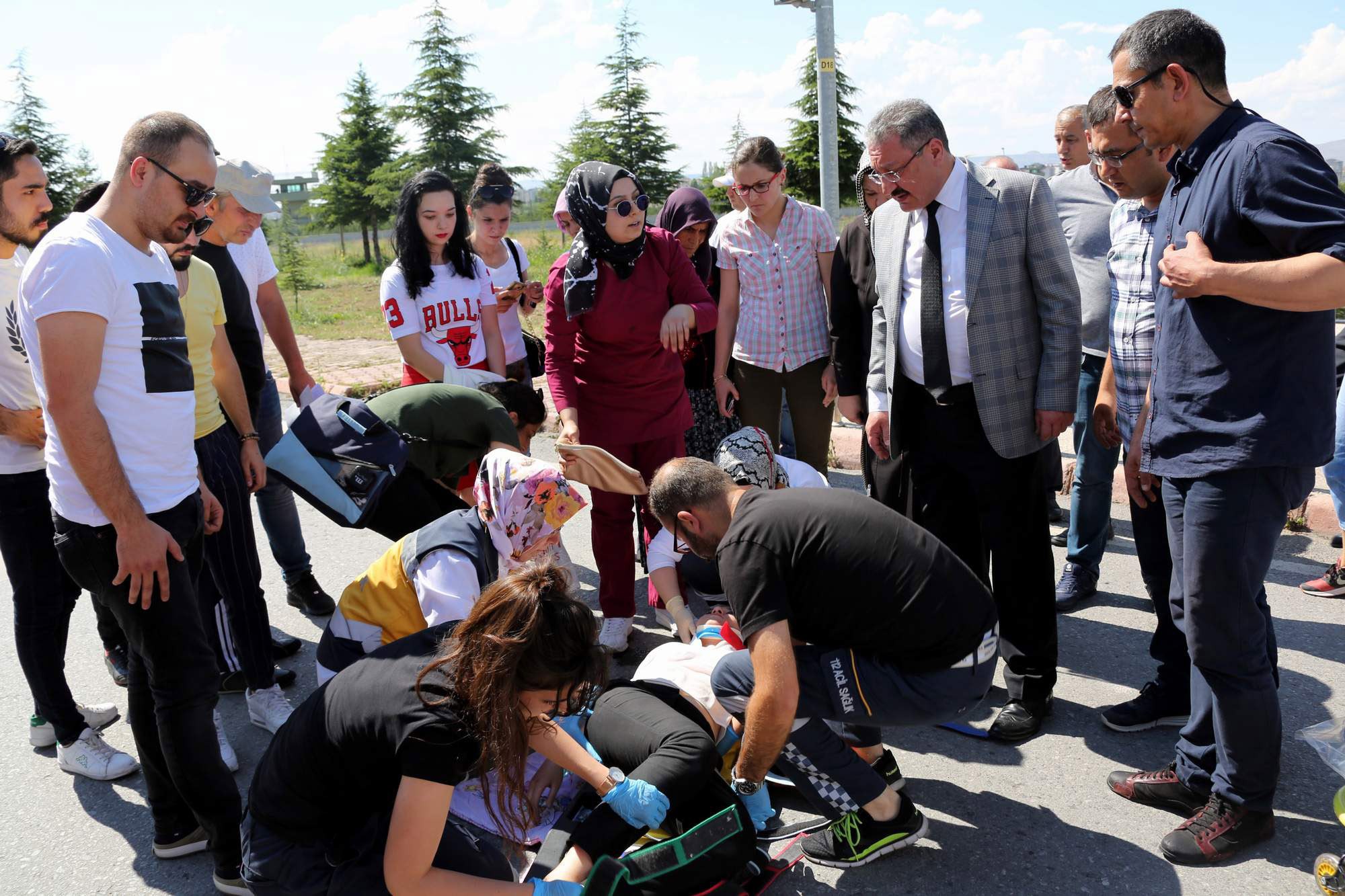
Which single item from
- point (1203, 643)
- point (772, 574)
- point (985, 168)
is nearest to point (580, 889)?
point (772, 574)

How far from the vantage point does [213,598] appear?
348cm

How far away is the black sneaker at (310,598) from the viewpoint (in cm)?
439

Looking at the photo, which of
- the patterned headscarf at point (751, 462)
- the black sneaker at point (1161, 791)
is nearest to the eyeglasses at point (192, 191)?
the patterned headscarf at point (751, 462)

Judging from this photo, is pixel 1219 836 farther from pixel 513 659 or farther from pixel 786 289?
pixel 786 289

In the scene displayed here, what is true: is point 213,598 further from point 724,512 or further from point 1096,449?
point 1096,449

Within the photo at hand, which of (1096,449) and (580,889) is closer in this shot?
(580,889)

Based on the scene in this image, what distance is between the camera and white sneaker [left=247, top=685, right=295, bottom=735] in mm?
3391

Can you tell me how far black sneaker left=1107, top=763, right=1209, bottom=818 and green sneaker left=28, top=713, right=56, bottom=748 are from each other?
11.5 feet

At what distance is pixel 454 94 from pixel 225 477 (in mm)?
30427

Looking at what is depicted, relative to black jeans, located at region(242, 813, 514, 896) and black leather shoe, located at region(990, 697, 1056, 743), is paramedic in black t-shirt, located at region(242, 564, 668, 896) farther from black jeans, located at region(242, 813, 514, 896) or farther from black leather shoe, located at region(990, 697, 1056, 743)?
black leather shoe, located at region(990, 697, 1056, 743)

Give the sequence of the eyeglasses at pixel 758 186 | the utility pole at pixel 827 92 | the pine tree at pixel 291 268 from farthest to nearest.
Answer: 1. the pine tree at pixel 291 268
2. the utility pole at pixel 827 92
3. the eyeglasses at pixel 758 186

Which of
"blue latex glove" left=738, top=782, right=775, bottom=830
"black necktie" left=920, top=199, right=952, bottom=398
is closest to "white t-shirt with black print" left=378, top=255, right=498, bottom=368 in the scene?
A: "black necktie" left=920, top=199, right=952, bottom=398

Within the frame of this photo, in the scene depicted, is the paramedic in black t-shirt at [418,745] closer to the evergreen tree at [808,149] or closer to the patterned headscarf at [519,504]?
the patterned headscarf at [519,504]

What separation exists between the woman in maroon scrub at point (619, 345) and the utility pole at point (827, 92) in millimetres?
4234
